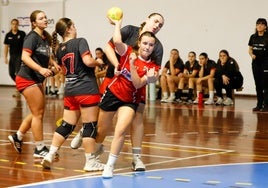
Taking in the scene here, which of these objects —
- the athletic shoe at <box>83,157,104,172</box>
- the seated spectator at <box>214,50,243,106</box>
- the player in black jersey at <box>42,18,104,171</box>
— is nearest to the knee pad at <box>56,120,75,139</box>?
the player in black jersey at <box>42,18,104,171</box>

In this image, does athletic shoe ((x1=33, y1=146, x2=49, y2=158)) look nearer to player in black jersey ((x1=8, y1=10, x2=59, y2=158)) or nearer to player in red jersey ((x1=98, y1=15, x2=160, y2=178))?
player in black jersey ((x1=8, y1=10, x2=59, y2=158))

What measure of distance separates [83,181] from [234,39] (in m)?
13.9

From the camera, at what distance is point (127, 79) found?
6539 millimetres

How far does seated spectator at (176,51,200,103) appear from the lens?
16.9 meters

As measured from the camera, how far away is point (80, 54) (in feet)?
22.5

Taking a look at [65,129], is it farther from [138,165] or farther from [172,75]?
[172,75]

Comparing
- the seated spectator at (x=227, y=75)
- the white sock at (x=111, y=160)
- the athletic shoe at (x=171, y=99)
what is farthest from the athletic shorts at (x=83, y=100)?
the athletic shoe at (x=171, y=99)

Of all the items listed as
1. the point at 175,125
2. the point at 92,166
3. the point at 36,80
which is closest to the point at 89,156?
the point at 92,166

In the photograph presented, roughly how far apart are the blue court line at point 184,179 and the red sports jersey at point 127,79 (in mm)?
761

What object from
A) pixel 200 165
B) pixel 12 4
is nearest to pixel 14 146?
pixel 200 165

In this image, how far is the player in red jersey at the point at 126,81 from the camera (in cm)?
634

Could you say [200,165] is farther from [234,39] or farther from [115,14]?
[234,39]

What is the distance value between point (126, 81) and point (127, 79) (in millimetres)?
25

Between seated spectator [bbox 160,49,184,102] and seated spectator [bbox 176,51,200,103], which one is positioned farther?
seated spectator [bbox 160,49,184,102]
